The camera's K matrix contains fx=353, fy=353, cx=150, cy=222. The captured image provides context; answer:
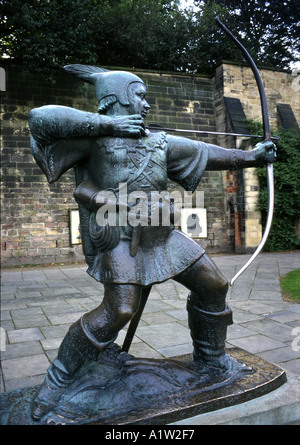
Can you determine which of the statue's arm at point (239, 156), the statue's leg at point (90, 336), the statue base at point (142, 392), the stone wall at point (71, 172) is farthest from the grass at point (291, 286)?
the stone wall at point (71, 172)

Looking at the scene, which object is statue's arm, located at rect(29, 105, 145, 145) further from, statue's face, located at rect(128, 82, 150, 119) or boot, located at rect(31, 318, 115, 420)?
boot, located at rect(31, 318, 115, 420)

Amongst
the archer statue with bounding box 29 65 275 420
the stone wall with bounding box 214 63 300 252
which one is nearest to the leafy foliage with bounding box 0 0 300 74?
the stone wall with bounding box 214 63 300 252

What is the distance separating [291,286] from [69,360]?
15.6ft

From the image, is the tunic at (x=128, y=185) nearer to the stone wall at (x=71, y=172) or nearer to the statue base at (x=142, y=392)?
the statue base at (x=142, y=392)

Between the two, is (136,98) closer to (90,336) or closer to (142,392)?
(90,336)

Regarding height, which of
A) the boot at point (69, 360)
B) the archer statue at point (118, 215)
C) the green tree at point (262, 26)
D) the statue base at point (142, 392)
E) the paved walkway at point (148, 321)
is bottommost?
the paved walkway at point (148, 321)

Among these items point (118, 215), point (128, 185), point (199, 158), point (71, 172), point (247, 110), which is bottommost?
point (118, 215)

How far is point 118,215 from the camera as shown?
72.8 inches

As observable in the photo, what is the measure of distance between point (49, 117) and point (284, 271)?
21.6 ft

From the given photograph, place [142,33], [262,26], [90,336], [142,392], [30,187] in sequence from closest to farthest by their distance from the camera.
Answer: [90,336]
[142,392]
[30,187]
[142,33]
[262,26]

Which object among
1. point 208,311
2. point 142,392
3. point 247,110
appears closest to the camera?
point 142,392

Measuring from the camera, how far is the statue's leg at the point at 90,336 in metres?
1.77

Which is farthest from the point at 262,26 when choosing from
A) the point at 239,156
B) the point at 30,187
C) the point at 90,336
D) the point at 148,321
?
the point at 90,336

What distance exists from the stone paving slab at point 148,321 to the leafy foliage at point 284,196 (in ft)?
14.8
